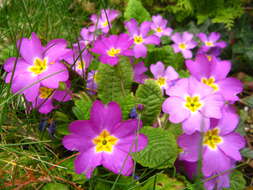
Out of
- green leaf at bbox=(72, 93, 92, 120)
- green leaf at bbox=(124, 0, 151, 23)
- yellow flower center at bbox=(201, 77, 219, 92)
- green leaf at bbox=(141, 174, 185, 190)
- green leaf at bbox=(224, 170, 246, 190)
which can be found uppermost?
green leaf at bbox=(124, 0, 151, 23)

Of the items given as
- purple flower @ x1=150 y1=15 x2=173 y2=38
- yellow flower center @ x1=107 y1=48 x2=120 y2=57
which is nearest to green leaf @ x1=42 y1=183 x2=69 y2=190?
yellow flower center @ x1=107 y1=48 x2=120 y2=57

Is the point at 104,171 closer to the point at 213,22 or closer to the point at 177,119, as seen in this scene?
the point at 177,119

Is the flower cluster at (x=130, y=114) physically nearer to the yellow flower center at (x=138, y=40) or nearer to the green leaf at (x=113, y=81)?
the green leaf at (x=113, y=81)

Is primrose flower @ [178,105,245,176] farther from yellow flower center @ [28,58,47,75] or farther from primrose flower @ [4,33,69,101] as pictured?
yellow flower center @ [28,58,47,75]

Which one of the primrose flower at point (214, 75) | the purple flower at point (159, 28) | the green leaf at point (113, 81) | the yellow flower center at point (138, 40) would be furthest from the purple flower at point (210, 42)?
the green leaf at point (113, 81)

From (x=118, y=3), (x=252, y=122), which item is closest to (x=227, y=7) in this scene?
(x=118, y=3)

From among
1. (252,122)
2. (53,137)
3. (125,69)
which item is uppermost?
(125,69)
